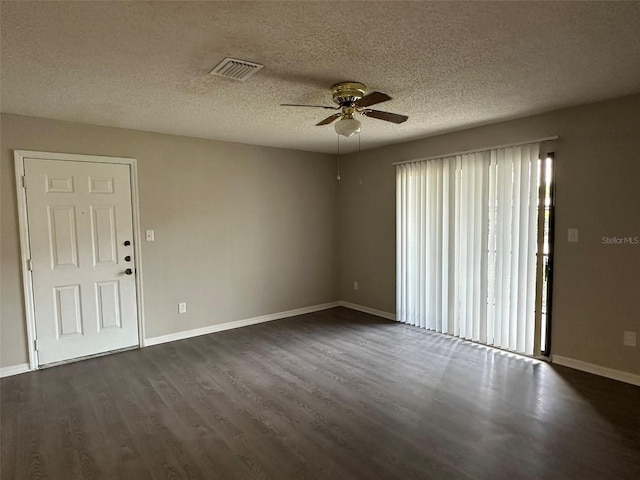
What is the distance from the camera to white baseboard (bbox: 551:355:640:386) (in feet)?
10.2

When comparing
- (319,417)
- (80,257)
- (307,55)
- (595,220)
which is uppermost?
(307,55)

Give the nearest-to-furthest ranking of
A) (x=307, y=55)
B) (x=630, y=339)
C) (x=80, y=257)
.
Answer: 1. (x=307, y=55)
2. (x=630, y=339)
3. (x=80, y=257)

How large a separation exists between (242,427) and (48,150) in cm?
321

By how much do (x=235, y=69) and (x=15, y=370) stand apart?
11.5 feet

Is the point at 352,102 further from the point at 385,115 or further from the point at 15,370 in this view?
the point at 15,370

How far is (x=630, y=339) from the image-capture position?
10.2 ft

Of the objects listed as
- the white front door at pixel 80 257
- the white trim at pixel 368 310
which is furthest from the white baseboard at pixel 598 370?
the white front door at pixel 80 257

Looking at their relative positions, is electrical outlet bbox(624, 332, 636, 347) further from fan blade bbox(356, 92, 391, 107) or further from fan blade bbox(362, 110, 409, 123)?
fan blade bbox(356, 92, 391, 107)

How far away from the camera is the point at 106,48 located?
83.0 inches

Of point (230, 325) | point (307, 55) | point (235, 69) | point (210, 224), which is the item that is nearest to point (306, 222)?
point (210, 224)

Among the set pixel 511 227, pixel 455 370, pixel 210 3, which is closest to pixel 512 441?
pixel 455 370

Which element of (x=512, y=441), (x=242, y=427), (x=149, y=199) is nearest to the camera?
(x=512, y=441)

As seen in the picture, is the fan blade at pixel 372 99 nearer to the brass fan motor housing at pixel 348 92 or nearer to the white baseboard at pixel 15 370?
the brass fan motor housing at pixel 348 92

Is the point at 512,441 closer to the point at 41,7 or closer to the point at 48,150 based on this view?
the point at 41,7
